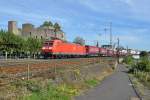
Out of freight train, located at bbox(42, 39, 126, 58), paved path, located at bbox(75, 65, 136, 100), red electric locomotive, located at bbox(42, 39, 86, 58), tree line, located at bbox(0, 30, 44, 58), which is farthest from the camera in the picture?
tree line, located at bbox(0, 30, 44, 58)

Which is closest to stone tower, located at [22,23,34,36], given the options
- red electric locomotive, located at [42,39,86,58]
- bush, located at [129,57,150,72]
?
red electric locomotive, located at [42,39,86,58]

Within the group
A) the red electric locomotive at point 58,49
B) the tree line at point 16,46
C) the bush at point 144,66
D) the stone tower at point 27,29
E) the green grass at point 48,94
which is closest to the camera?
the green grass at point 48,94

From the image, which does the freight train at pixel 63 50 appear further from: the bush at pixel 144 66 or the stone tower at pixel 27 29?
the stone tower at pixel 27 29

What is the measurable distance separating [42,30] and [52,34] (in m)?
5.23

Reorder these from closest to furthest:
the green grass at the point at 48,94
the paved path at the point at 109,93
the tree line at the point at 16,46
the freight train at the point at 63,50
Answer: the green grass at the point at 48,94 < the paved path at the point at 109,93 < the freight train at the point at 63,50 < the tree line at the point at 16,46

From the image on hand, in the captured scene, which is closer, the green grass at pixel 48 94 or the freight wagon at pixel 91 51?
the green grass at pixel 48 94

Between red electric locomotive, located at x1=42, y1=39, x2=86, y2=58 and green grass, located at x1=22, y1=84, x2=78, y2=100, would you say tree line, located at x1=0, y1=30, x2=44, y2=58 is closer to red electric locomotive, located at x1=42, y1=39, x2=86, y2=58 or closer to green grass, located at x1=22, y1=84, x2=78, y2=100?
red electric locomotive, located at x1=42, y1=39, x2=86, y2=58

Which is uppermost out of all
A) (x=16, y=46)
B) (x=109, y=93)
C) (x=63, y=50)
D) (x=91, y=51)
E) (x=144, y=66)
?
(x=16, y=46)

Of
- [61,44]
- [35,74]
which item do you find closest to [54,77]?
[35,74]

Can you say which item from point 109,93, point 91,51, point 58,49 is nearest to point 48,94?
point 109,93

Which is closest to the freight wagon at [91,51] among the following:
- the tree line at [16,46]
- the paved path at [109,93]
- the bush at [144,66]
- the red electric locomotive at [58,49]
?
the tree line at [16,46]

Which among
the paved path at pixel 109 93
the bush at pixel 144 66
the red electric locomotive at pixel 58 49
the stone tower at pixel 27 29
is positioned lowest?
the paved path at pixel 109 93

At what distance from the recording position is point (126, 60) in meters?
139

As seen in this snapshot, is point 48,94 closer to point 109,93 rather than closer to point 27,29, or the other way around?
point 109,93
